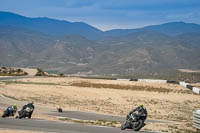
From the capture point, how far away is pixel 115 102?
42.4 m

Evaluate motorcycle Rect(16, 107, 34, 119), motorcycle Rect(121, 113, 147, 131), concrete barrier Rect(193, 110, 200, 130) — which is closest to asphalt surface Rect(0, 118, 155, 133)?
motorcycle Rect(121, 113, 147, 131)

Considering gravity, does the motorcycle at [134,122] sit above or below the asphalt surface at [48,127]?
above

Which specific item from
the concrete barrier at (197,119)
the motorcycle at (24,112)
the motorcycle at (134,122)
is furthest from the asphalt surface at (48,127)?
the concrete barrier at (197,119)

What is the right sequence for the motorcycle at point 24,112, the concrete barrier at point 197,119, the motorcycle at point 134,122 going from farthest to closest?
the motorcycle at point 24,112, the concrete barrier at point 197,119, the motorcycle at point 134,122

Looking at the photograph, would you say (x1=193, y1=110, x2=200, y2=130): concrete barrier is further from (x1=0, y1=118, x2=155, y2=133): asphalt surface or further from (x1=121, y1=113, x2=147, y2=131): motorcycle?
(x1=0, y1=118, x2=155, y2=133): asphalt surface

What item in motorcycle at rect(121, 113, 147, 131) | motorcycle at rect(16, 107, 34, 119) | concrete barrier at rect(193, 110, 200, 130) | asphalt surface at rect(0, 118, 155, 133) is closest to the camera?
asphalt surface at rect(0, 118, 155, 133)

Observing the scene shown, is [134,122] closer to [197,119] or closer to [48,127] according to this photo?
[48,127]

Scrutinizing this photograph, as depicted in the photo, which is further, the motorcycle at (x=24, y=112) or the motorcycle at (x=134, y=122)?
the motorcycle at (x=24, y=112)

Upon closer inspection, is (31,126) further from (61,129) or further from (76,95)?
(76,95)

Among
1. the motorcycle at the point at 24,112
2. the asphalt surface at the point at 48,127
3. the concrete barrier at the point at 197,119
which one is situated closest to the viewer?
the asphalt surface at the point at 48,127

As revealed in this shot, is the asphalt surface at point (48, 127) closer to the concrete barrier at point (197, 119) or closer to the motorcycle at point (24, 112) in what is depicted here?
the motorcycle at point (24, 112)

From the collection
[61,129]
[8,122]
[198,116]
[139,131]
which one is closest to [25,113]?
[8,122]

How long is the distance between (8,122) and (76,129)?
14.6 feet

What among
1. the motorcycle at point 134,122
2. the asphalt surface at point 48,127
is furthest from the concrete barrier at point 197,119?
the asphalt surface at point 48,127
